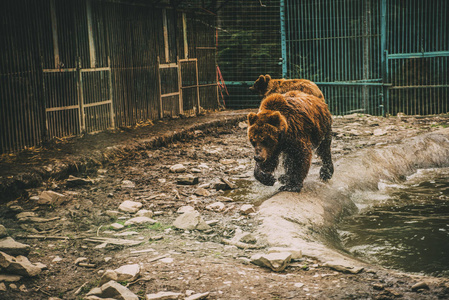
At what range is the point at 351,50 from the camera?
13359mm

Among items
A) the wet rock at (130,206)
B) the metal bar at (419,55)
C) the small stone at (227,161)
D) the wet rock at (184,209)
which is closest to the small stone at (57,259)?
the wet rock at (130,206)

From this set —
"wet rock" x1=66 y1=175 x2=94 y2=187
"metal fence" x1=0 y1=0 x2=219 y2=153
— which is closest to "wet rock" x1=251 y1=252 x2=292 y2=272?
"wet rock" x1=66 y1=175 x2=94 y2=187

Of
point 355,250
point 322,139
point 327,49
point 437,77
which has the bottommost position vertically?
point 355,250

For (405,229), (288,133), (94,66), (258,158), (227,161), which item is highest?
(94,66)

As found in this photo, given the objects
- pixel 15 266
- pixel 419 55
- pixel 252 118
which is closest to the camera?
pixel 15 266

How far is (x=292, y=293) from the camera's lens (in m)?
3.55

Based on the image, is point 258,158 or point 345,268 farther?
point 258,158

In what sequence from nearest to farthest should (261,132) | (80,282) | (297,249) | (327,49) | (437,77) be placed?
(80,282), (297,249), (261,132), (437,77), (327,49)

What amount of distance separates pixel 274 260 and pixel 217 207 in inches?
81.2

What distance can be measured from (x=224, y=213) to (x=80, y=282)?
2.24m

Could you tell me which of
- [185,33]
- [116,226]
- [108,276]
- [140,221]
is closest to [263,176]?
[140,221]

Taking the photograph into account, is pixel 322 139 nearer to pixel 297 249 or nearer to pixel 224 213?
pixel 224 213

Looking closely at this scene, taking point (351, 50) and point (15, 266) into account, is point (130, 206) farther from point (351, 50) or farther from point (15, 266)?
point (351, 50)

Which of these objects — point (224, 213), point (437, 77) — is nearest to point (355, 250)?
point (224, 213)
